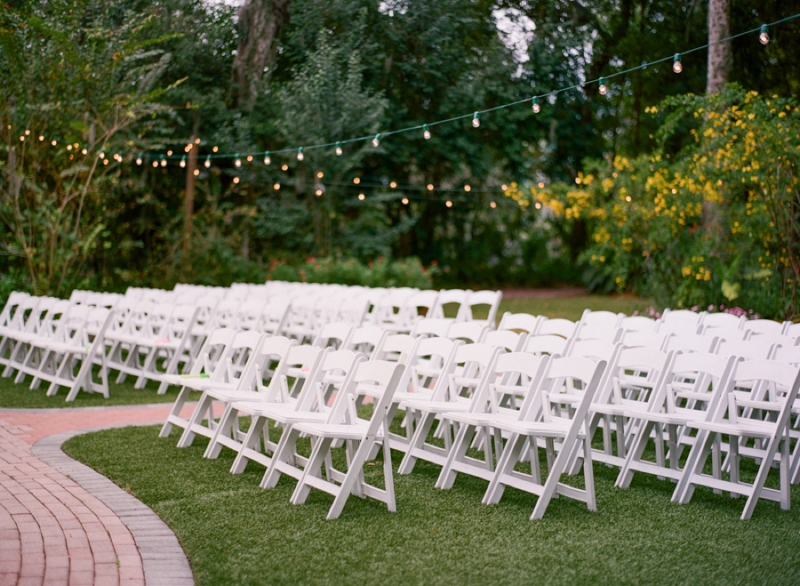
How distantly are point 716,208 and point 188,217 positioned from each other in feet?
28.8

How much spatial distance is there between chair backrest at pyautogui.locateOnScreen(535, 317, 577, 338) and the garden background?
12.0 ft

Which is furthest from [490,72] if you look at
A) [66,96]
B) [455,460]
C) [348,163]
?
[455,460]

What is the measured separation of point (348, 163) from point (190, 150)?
3.15 metres

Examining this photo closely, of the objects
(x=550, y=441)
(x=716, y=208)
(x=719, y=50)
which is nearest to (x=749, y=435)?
(x=550, y=441)

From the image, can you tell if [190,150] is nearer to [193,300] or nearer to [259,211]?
[259,211]

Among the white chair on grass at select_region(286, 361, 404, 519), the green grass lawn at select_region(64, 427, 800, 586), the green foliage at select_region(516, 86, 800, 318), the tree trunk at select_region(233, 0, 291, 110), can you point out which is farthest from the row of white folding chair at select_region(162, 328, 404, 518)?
the tree trunk at select_region(233, 0, 291, 110)

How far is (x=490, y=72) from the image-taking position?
19359 mm

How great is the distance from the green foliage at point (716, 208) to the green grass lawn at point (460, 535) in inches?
202

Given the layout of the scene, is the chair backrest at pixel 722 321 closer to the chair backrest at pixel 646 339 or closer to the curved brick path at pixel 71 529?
the chair backrest at pixel 646 339

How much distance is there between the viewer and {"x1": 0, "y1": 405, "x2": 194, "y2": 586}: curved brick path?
3.71 metres

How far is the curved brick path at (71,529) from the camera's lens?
371 centimetres

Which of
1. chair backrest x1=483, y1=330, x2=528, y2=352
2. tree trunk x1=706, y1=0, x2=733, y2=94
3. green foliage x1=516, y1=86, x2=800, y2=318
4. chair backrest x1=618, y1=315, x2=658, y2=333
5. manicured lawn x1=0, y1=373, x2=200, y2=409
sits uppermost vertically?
tree trunk x1=706, y1=0, x2=733, y2=94

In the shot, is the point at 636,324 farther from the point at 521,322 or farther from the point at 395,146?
the point at 395,146

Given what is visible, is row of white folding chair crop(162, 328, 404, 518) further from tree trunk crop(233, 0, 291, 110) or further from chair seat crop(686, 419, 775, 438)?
tree trunk crop(233, 0, 291, 110)
